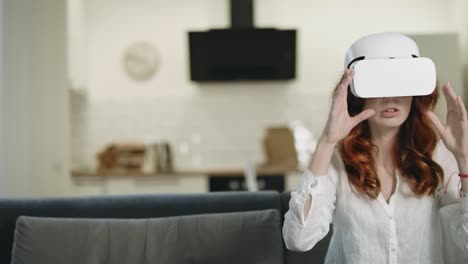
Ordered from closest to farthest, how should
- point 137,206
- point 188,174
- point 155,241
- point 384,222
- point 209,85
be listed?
1. point 384,222
2. point 155,241
3. point 137,206
4. point 188,174
5. point 209,85

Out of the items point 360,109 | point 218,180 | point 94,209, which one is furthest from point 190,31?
point 360,109

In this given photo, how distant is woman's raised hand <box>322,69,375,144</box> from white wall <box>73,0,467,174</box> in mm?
4057

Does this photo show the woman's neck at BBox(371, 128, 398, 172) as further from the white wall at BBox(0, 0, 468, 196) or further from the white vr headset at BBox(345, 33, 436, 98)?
the white wall at BBox(0, 0, 468, 196)

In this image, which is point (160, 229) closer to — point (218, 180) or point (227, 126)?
point (218, 180)

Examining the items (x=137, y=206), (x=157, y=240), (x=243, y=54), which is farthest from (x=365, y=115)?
(x=243, y=54)

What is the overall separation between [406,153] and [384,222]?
0.21 m

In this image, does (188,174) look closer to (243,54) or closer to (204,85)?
(204,85)

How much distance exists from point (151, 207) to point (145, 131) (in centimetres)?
366

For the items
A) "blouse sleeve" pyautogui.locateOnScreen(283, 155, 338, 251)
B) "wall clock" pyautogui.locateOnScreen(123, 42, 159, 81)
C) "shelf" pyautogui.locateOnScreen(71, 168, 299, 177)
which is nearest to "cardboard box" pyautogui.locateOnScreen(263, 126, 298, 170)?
"shelf" pyautogui.locateOnScreen(71, 168, 299, 177)

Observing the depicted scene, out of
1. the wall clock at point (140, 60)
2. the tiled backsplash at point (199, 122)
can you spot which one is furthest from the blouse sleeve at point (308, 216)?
the wall clock at point (140, 60)

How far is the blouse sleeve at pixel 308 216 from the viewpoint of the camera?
57.2 inches

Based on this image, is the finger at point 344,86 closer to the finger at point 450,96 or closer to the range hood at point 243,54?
the finger at point 450,96

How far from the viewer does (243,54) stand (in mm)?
5277

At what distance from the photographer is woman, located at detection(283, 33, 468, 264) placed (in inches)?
56.9
